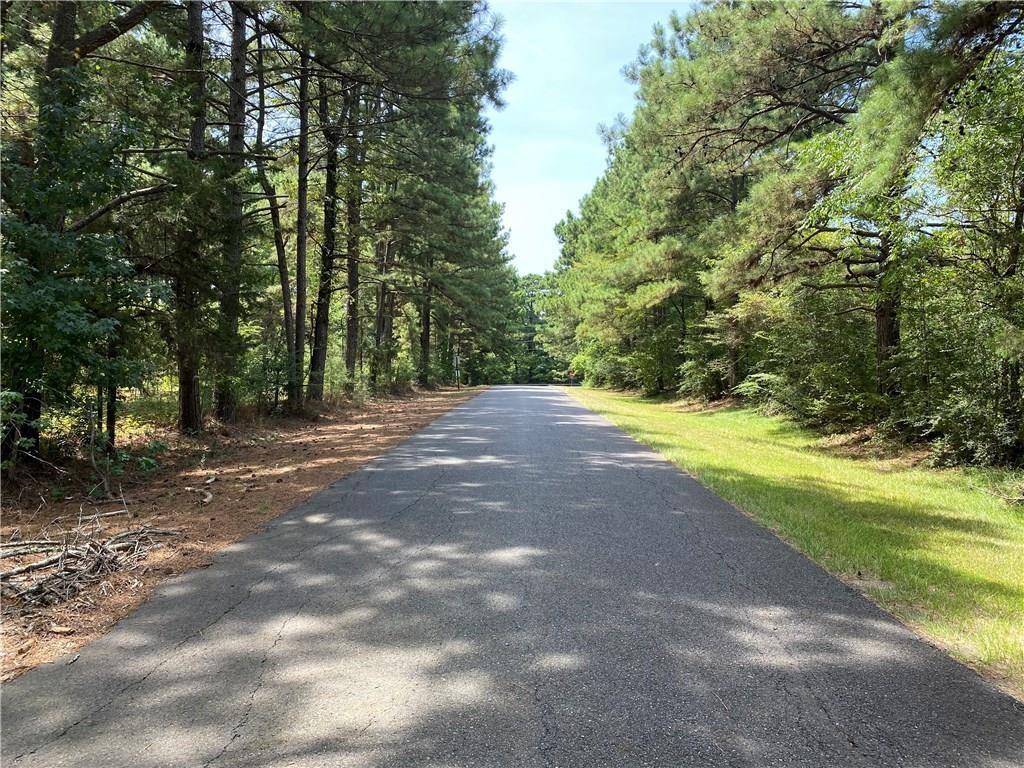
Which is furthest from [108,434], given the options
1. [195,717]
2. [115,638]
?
[195,717]

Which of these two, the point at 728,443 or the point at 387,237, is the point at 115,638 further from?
the point at 387,237

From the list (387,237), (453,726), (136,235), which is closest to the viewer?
(453,726)

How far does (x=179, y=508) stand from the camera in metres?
6.37

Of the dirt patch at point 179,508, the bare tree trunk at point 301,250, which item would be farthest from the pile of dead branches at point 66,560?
the bare tree trunk at point 301,250

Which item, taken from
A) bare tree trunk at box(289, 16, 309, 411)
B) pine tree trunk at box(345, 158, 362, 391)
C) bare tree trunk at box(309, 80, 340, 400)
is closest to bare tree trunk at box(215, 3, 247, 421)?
bare tree trunk at box(289, 16, 309, 411)

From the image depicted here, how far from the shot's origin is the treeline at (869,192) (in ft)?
18.6

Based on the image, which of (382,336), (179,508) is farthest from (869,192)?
(382,336)

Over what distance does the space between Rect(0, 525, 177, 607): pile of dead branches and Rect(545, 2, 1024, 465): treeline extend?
7.41m

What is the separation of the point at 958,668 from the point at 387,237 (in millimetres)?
22651

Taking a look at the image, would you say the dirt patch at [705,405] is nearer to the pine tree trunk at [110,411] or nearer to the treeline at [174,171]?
the treeline at [174,171]

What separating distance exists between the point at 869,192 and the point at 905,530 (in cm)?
346

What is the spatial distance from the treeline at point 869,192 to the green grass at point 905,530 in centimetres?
165

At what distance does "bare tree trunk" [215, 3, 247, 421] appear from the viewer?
31.7 ft

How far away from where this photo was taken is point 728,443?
12.7m
